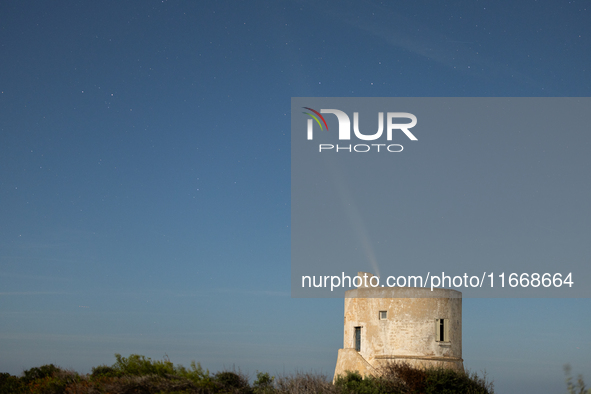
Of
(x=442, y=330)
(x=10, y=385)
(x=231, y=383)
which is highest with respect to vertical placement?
(x=442, y=330)

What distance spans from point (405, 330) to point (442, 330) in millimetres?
1755

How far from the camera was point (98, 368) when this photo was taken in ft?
99.3

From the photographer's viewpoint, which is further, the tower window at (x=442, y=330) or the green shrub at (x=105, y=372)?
the green shrub at (x=105, y=372)

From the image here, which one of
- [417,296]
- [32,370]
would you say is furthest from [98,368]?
[417,296]

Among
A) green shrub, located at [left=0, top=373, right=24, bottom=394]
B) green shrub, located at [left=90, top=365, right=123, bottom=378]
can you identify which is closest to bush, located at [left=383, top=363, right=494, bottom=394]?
green shrub, located at [left=90, top=365, right=123, bottom=378]

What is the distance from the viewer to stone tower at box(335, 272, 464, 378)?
23969 mm

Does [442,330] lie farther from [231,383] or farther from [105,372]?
[105,372]

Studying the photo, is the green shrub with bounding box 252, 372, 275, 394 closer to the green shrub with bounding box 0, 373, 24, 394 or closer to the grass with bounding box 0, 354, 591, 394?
the grass with bounding box 0, 354, 591, 394

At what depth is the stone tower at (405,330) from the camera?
23969 millimetres

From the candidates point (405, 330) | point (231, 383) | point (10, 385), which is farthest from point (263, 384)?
point (10, 385)

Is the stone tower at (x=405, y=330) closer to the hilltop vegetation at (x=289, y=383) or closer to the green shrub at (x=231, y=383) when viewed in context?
the hilltop vegetation at (x=289, y=383)

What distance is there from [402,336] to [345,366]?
2772 mm

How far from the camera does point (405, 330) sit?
79.2 feet

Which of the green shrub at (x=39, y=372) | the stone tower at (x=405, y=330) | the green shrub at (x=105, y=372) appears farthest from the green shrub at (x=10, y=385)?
the stone tower at (x=405, y=330)
